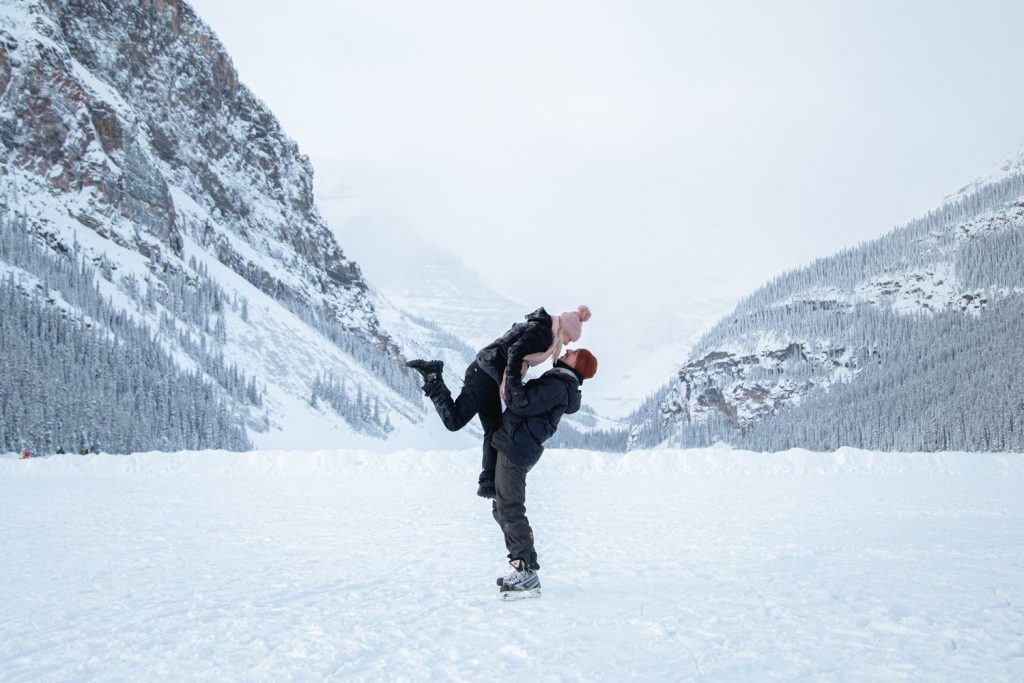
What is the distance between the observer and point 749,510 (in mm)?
12367

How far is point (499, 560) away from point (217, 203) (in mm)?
163345

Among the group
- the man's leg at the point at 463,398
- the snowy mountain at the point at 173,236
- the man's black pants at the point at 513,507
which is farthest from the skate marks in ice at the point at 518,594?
the snowy mountain at the point at 173,236

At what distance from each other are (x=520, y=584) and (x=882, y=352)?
161520 mm

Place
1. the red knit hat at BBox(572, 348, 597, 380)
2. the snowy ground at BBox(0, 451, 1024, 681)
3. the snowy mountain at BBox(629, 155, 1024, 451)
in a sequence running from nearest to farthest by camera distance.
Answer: the snowy ground at BBox(0, 451, 1024, 681) < the red knit hat at BBox(572, 348, 597, 380) < the snowy mountain at BBox(629, 155, 1024, 451)

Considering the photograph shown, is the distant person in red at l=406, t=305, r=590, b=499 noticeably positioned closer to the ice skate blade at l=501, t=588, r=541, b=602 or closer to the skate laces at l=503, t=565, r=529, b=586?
the skate laces at l=503, t=565, r=529, b=586

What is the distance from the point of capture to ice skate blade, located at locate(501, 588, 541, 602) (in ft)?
20.0

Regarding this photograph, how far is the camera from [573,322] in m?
6.73

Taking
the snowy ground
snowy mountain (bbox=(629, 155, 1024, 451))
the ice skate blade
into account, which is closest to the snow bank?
the snowy ground

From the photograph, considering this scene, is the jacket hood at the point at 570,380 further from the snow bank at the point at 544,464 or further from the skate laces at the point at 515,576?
the snow bank at the point at 544,464

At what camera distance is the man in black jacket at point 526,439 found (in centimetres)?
637

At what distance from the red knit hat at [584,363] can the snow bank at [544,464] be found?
13862 mm

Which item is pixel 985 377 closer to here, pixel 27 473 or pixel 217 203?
pixel 27 473

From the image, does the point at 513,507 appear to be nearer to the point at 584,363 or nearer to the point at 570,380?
the point at 570,380

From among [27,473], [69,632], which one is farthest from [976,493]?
[27,473]
